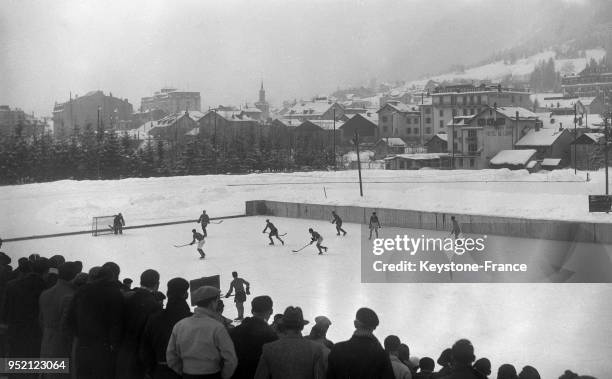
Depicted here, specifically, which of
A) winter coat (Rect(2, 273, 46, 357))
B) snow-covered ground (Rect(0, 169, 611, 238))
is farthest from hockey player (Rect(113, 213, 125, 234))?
winter coat (Rect(2, 273, 46, 357))

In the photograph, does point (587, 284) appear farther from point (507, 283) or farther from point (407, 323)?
point (407, 323)

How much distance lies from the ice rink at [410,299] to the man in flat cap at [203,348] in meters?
6.07

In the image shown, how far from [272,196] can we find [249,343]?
1324 inches

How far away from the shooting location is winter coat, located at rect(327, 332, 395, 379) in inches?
152

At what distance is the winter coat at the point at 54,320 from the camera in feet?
17.8

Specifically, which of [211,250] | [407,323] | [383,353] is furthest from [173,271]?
[383,353]

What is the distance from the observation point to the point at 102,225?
27891 mm

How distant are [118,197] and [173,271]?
1923cm

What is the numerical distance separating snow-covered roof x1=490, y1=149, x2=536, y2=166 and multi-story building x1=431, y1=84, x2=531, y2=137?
18.0 meters

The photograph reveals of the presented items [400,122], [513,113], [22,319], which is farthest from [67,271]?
[400,122]

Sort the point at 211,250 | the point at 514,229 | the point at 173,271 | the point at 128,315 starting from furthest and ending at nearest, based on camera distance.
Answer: the point at 514,229 < the point at 211,250 < the point at 173,271 < the point at 128,315

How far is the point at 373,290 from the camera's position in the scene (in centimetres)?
1453

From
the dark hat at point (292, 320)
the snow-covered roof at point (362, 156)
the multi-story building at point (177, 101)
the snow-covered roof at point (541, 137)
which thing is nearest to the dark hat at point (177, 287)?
the dark hat at point (292, 320)

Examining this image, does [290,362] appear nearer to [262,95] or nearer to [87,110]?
[87,110]
